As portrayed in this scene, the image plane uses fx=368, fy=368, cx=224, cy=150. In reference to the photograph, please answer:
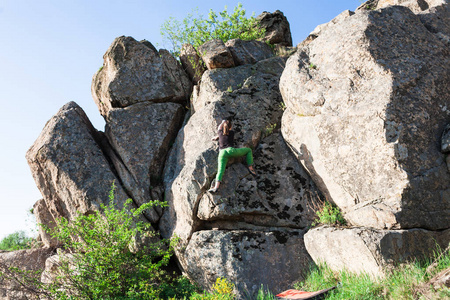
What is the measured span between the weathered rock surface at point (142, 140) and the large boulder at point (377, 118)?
496 centimetres

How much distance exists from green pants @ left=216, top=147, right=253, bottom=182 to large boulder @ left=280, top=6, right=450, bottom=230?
59.0 inches

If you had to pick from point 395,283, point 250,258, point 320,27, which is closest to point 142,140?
point 250,258

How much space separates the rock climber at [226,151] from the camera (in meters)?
11.5

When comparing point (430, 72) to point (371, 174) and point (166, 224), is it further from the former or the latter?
point (166, 224)

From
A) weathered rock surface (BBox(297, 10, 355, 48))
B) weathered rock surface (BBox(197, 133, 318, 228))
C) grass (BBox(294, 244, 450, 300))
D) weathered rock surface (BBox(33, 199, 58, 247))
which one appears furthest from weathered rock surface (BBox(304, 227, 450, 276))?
weathered rock surface (BBox(33, 199, 58, 247))

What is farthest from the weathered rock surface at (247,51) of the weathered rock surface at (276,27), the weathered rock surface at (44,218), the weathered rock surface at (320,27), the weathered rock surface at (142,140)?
the weathered rock surface at (44,218)

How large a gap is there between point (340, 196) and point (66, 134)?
1028cm

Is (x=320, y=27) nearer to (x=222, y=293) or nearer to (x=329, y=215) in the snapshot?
(x=329, y=215)

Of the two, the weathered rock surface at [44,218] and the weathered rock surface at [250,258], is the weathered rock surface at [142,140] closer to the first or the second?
the weathered rock surface at [250,258]

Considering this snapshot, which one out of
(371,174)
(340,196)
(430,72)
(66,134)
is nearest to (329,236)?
(340,196)

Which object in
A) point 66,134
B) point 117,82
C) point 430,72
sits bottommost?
point 430,72

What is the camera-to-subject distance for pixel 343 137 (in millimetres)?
10383

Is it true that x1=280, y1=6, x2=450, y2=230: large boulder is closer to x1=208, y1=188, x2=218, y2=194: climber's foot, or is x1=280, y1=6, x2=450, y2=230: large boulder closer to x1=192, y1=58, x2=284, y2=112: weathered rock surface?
x1=192, y1=58, x2=284, y2=112: weathered rock surface

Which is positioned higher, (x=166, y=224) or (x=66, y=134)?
(x=66, y=134)
